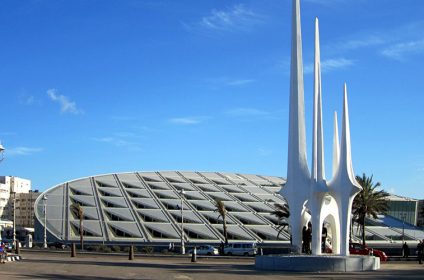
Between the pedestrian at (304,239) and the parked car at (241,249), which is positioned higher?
the pedestrian at (304,239)

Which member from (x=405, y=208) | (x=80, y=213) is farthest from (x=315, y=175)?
(x=405, y=208)

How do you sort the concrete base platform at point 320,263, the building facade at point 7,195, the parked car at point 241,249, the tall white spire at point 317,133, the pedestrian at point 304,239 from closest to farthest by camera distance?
1. the concrete base platform at point 320,263
2. the tall white spire at point 317,133
3. the pedestrian at point 304,239
4. the parked car at point 241,249
5. the building facade at point 7,195

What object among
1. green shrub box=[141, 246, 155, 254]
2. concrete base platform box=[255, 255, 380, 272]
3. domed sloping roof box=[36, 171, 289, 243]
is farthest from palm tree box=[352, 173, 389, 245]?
concrete base platform box=[255, 255, 380, 272]

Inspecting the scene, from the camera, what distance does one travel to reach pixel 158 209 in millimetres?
67812

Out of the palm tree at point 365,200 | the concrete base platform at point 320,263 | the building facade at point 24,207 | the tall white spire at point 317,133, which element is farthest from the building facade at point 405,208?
the concrete base platform at point 320,263

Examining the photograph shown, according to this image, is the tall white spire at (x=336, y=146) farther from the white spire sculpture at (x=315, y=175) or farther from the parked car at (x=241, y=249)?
the parked car at (x=241, y=249)

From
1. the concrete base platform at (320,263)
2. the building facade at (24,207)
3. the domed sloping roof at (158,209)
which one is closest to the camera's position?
the concrete base platform at (320,263)

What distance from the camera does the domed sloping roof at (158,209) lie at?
62500mm

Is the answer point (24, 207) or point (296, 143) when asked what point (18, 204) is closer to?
point (24, 207)

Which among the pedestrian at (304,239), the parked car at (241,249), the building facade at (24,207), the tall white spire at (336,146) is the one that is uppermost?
the tall white spire at (336,146)

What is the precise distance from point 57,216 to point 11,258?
30.1m

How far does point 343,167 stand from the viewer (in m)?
32.0

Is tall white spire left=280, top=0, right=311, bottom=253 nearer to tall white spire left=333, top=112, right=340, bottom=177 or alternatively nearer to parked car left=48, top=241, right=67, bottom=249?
tall white spire left=333, top=112, right=340, bottom=177

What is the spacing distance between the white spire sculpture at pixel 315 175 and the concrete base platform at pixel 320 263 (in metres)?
1.67
